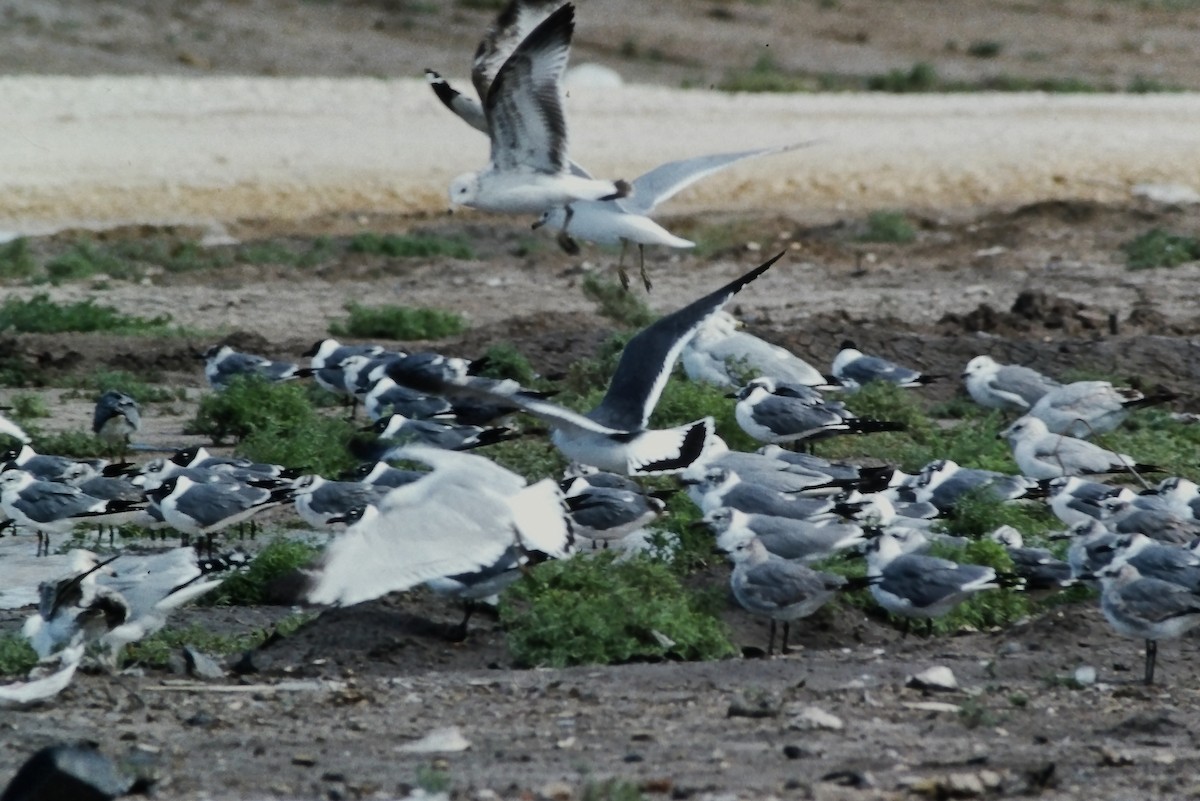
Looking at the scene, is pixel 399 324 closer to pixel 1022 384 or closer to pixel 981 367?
pixel 981 367

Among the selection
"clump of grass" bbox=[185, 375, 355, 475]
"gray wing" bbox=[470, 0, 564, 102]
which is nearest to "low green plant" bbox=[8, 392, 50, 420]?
"clump of grass" bbox=[185, 375, 355, 475]

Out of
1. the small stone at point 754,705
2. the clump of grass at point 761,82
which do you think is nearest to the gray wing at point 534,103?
the small stone at point 754,705

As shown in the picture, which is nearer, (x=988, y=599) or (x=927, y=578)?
(x=927, y=578)

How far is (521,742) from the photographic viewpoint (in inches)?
295

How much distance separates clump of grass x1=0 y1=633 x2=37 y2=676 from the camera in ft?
28.2

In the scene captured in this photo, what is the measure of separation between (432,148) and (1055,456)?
53.1ft

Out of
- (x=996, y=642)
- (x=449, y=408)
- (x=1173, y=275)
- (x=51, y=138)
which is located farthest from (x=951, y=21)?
(x=996, y=642)

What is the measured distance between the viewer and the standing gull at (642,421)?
9734mm

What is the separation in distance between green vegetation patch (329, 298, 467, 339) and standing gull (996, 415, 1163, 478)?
577cm

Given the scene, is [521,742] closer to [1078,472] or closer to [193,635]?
[193,635]

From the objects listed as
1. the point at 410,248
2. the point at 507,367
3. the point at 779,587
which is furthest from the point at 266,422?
the point at 410,248

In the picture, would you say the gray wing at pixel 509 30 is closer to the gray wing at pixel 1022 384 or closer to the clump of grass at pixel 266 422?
the clump of grass at pixel 266 422

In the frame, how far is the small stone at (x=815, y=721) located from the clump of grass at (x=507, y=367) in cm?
724

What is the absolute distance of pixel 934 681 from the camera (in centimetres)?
834
